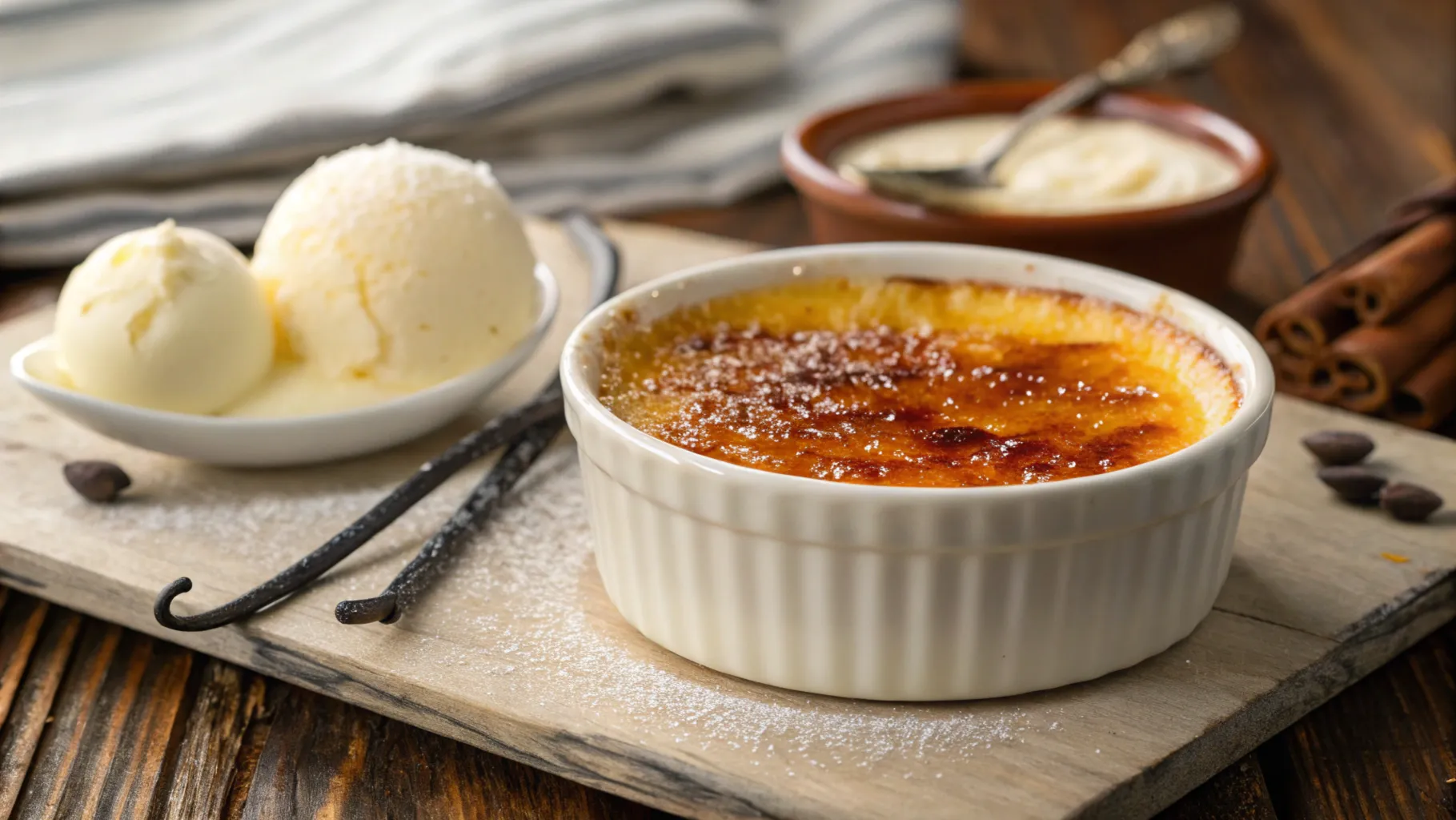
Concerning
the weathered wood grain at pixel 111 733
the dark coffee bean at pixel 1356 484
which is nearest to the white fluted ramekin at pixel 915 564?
the dark coffee bean at pixel 1356 484

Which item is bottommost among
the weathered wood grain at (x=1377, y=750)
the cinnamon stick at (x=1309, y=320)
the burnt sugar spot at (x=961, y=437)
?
the weathered wood grain at (x=1377, y=750)

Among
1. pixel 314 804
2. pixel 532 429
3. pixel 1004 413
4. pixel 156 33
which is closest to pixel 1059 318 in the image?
pixel 1004 413

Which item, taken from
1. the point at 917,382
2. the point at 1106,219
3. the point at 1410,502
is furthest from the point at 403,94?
the point at 1410,502

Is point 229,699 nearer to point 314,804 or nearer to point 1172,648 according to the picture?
point 314,804

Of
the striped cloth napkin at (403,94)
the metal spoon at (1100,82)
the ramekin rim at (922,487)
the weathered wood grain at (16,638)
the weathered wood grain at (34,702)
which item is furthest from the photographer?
the striped cloth napkin at (403,94)

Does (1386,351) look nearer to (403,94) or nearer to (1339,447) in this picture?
(1339,447)

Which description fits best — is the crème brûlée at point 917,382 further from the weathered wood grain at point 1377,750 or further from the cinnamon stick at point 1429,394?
the cinnamon stick at point 1429,394
